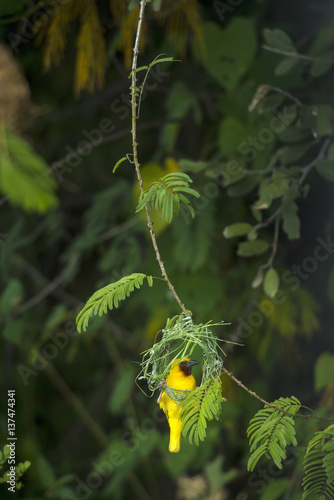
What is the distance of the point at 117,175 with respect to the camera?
124 cm

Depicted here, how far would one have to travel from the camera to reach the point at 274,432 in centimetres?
35

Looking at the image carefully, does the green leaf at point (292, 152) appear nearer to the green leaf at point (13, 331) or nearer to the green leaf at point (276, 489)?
the green leaf at point (276, 489)

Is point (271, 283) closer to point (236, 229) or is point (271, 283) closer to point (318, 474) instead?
point (236, 229)

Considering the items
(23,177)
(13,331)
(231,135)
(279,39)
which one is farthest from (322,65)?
(13,331)

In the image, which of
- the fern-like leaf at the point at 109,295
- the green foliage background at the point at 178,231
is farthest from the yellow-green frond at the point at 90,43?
the fern-like leaf at the point at 109,295

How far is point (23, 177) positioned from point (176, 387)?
337 mm

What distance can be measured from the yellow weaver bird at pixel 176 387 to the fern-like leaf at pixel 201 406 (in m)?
0.02

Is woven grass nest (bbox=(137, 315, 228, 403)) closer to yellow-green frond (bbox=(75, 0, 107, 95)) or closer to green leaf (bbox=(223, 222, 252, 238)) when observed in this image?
green leaf (bbox=(223, 222, 252, 238))

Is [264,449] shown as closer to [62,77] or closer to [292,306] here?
[292,306]

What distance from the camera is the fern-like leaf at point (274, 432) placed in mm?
340

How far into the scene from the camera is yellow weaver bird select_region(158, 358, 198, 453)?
0.37m

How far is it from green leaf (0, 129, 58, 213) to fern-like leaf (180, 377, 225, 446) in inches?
12.2

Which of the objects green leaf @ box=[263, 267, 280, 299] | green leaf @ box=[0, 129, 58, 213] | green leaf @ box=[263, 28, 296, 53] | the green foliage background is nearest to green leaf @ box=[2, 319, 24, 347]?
A: the green foliage background

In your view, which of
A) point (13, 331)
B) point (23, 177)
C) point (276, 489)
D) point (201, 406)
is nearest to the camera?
point (201, 406)
